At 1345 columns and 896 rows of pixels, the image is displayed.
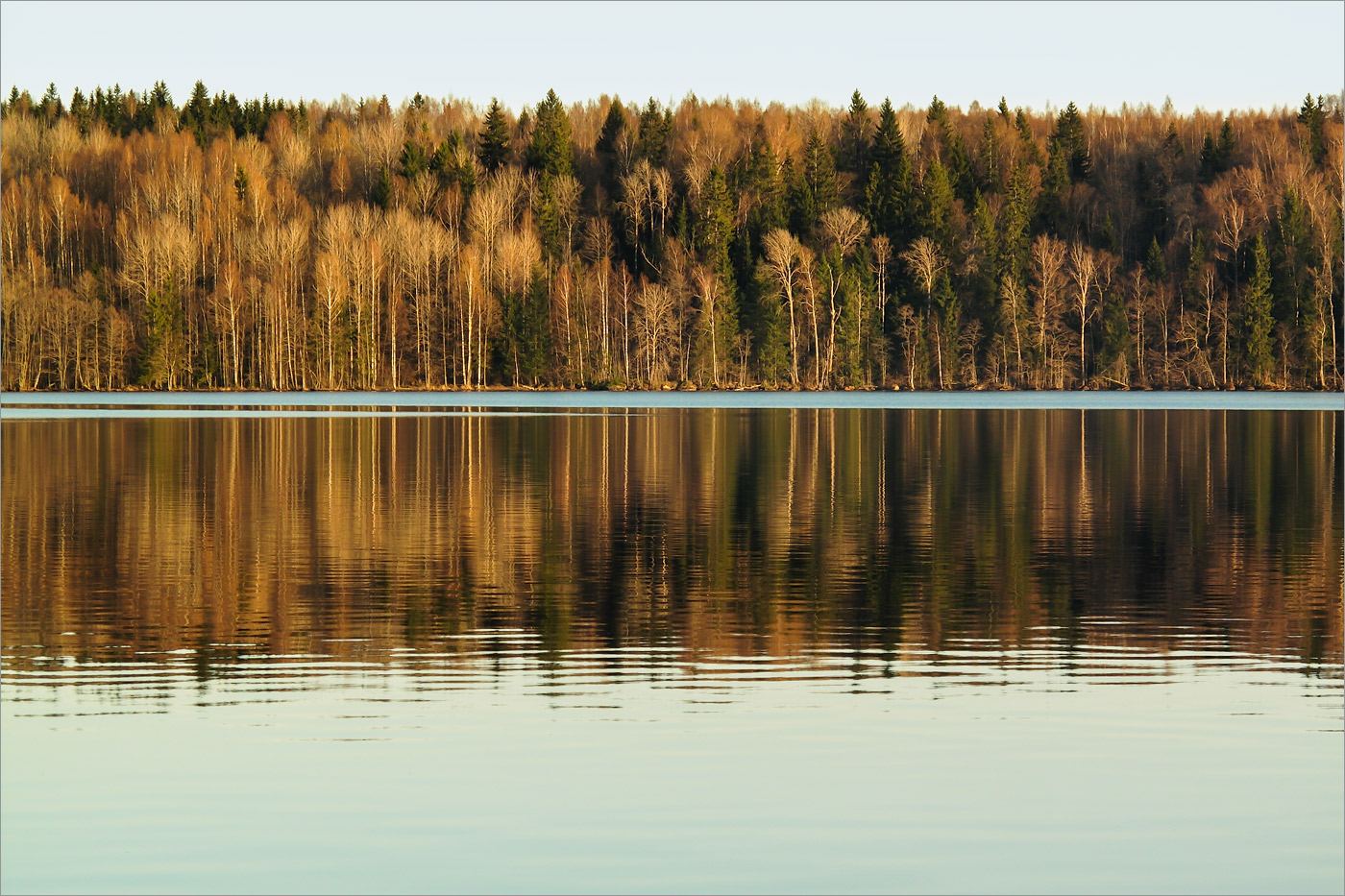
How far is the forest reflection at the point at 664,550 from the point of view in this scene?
664 inches

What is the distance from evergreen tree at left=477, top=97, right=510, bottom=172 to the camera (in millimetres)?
143625

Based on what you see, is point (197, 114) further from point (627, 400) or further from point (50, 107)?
point (627, 400)

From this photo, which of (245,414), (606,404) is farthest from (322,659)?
(606,404)

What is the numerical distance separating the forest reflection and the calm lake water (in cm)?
11

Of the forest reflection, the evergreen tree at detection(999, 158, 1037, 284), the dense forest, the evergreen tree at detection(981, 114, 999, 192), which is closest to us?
the forest reflection

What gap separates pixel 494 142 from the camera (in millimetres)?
143625

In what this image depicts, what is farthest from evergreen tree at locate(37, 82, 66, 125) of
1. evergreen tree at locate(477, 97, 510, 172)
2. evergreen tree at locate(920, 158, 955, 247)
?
evergreen tree at locate(920, 158, 955, 247)

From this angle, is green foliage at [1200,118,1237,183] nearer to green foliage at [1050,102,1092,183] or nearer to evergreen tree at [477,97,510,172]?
green foliage at [1050,102,1092,183]

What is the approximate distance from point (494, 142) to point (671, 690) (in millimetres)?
133299

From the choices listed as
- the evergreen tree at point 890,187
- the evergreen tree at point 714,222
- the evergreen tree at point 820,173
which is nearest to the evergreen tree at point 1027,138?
the evergreen tree at point 890,187

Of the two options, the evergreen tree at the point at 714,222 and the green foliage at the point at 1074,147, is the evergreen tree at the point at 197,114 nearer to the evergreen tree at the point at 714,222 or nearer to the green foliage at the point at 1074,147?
the evergreen tree at the point at 714,222

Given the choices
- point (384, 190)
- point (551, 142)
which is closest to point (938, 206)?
point (551, 142)

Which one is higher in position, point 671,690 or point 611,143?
point 611,143

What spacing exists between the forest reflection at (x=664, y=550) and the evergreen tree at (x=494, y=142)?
99.3 m
